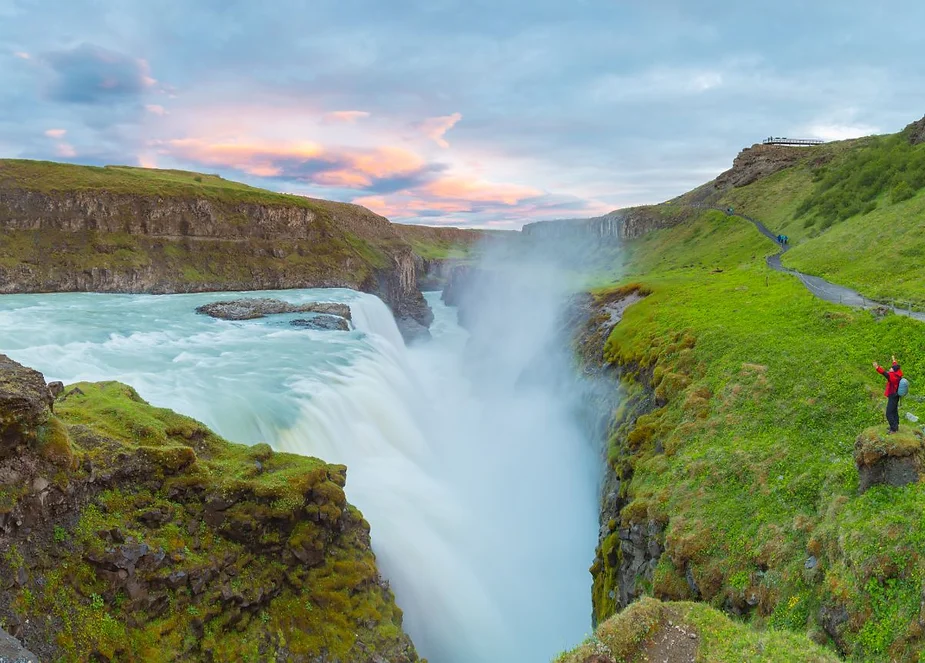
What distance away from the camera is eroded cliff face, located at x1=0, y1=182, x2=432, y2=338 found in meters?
90.7

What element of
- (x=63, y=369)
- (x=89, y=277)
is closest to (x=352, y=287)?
(x=89, y=277)

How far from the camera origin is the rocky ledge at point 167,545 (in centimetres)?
1068

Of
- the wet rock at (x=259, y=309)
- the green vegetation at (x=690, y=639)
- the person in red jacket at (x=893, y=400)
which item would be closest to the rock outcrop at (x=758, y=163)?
the wet rock at (x=259, y=309)

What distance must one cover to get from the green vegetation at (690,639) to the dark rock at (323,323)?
51180 mm

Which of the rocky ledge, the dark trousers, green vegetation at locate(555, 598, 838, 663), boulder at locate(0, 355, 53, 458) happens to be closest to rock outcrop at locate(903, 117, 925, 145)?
the dark trousers

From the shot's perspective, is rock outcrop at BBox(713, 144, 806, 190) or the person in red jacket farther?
rock outcrop at BBox(713, 144, 806, 190)

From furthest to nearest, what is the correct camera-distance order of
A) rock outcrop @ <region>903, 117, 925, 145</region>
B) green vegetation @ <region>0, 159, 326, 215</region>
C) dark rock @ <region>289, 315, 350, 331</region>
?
green vegetation @ <region>0, 159, 326, 215</region> < rock outcrop @ <region>903, 117, 925, 145</region> < dark rock @ <region>289, 315, 350, 331</region>

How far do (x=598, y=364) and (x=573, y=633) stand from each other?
20.9 meters

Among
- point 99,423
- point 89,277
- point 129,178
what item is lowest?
point 99,423

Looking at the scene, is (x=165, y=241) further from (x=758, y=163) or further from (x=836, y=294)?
(x=758, y=163)

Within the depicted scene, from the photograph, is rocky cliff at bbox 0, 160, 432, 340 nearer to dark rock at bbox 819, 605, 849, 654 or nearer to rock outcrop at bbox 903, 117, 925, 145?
rock outcrop at bbox 903, 117, 925, 145

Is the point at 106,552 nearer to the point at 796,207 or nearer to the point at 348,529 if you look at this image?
the point at 348,529

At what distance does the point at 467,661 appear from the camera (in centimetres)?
2011

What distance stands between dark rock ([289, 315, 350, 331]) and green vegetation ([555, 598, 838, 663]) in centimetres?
5118
